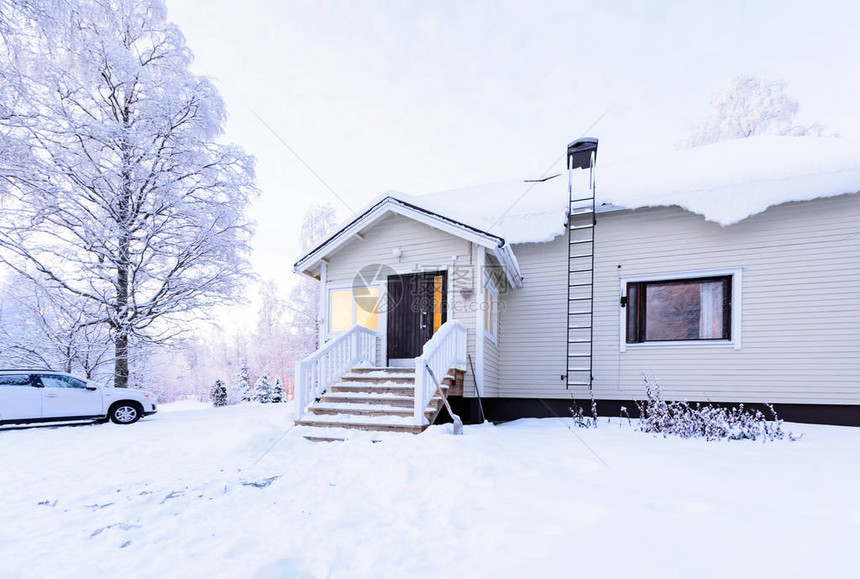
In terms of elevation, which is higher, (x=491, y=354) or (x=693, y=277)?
(x=693, y=277)

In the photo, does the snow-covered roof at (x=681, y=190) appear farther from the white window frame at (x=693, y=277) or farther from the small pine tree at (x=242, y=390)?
the small pine tree at (x=242, y=390)

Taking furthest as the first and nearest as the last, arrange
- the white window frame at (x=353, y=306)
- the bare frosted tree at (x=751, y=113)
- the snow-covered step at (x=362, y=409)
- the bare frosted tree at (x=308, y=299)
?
the bare frosted tree at (x=308, y=299) → the bare frosted tree at (x=751, y=113) → the white window frame at (x=353, y=306) → the snow-covered step at (x=362, y=409)

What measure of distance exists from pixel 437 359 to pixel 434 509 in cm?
326

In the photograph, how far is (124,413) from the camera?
9.10m

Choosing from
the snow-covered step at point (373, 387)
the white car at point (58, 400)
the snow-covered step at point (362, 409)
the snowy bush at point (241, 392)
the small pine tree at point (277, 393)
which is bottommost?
the snowy bush at point (241, 392)

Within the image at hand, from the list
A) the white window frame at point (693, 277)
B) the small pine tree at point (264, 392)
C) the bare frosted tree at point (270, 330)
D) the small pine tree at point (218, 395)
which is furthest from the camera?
the bare frosted tree at point (270, 330)

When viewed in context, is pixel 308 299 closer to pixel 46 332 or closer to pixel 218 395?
pixel 218 395

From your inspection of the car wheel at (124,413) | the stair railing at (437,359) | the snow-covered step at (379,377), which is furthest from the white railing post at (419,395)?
the car wheel at (124,413)

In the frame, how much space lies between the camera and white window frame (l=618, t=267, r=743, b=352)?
7.67m

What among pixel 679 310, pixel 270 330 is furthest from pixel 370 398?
pixel 270 330

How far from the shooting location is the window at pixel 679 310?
7.89 m

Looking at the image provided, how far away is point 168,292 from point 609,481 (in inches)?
496

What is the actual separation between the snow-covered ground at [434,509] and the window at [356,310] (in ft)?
11.6

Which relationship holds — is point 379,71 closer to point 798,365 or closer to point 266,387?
point 266,387
